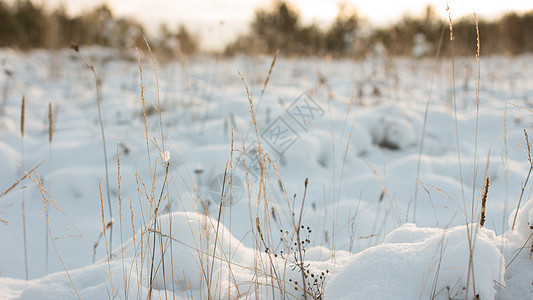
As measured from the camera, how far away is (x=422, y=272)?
2.99 feet

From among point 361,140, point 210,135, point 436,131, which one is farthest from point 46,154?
point 436,131

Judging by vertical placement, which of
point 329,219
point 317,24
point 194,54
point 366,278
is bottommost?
point 329,219

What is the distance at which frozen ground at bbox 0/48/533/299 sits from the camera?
0.98 m

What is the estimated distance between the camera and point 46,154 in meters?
2.39

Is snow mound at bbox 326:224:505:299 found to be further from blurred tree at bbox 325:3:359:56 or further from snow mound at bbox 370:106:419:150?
blurred tree at bbox 325:3:359:56

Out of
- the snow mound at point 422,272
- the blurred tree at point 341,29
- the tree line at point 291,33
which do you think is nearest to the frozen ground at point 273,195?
the snow mound at point 422,272

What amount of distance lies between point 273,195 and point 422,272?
685 millimetres

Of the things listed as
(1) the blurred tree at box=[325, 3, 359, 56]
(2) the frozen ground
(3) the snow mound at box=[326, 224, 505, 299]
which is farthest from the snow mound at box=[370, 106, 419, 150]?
(1) the blurred tree at box=[325, 3, 359, 56]

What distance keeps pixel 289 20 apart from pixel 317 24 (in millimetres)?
1336

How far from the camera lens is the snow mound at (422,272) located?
2.89ft

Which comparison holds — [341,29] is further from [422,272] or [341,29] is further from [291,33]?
[422,272]

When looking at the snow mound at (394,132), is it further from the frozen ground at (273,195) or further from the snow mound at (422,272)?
the snow mound at (422,272)

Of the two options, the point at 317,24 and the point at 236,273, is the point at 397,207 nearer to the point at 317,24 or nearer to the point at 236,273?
the point at 236,273

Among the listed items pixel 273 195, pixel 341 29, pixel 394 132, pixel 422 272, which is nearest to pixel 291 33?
pixel 341 29
